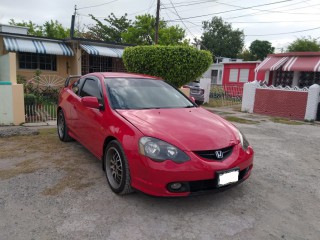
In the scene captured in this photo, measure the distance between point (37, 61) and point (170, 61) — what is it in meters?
9.00

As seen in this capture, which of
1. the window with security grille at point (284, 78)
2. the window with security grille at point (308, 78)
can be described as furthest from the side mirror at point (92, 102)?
the window with security grille at point (284, 78)

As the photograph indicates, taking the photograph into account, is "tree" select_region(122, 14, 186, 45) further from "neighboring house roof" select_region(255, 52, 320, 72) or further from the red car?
the red car

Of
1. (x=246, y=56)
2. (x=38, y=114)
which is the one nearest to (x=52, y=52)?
(x=38, y=114)

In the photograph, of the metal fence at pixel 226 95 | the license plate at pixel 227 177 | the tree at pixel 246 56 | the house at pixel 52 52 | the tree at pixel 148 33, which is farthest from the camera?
the tree at pixel 246 56

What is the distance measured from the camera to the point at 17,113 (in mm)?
7340

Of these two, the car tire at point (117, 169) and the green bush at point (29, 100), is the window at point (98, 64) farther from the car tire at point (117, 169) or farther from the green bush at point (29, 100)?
the car tire at point (117, 169)

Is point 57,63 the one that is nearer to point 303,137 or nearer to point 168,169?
point 303,137

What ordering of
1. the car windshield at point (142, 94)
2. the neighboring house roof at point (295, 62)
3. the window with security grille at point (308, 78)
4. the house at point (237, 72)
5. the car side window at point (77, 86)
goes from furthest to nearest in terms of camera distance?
the house at point (237, 72) < the window with security grille at point (308, 78) < the neighboring house roof at point (295, 62) < the car side window at point (77, 86) < the car windshield at point (142, 94)

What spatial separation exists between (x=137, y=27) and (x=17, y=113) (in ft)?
71.9

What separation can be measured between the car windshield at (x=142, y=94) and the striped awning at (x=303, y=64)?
481 inches

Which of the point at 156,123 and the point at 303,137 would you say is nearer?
the point at 156,123

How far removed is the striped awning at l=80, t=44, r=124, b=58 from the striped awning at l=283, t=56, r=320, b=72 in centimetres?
923

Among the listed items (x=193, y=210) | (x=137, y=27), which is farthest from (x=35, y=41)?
(x=137, y=27)

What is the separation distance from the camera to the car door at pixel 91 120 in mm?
3969
